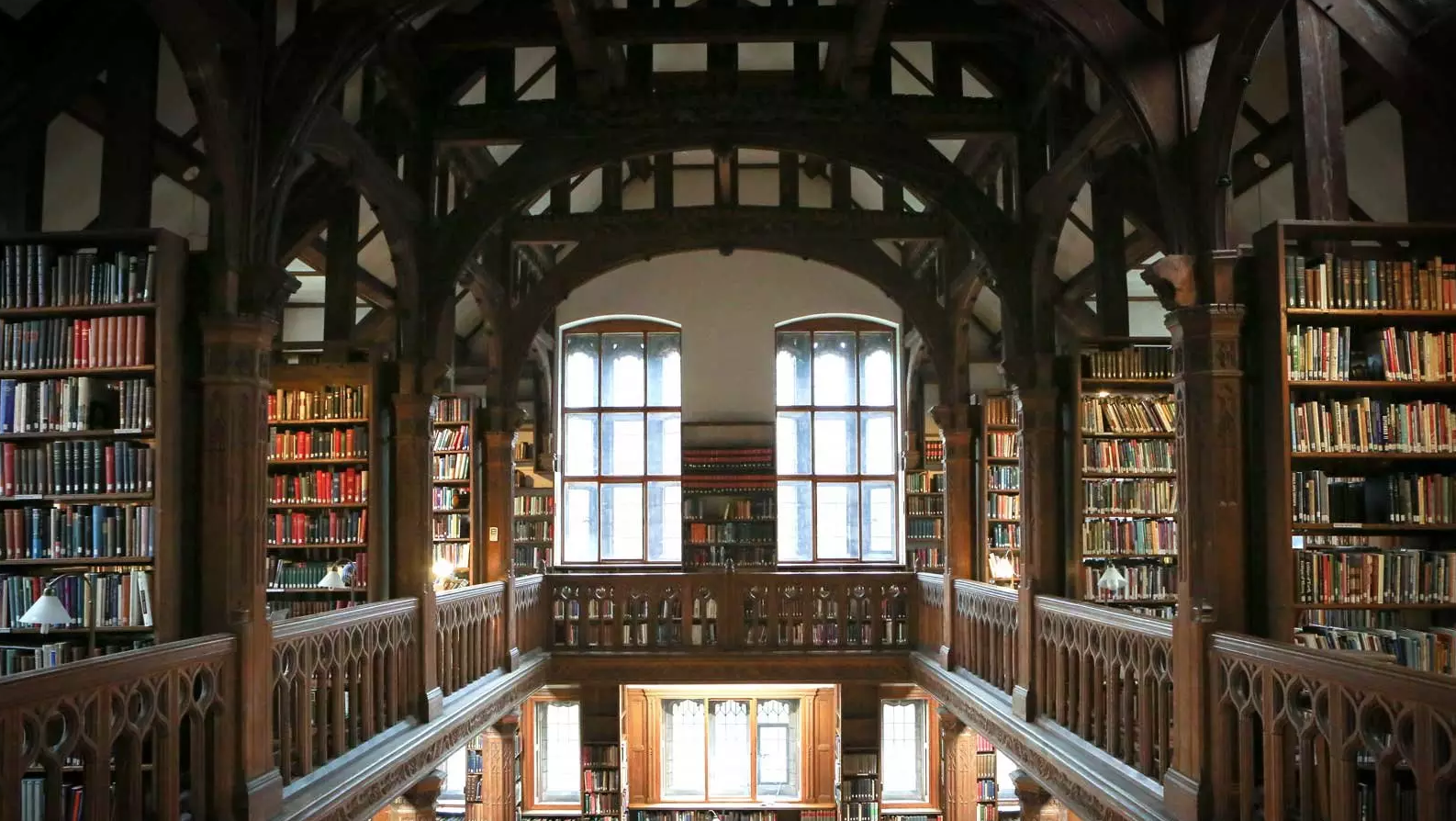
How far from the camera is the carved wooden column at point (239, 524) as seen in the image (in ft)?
17.4

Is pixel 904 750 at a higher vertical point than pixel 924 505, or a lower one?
lower

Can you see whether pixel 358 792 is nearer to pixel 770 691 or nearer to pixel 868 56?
pixel 868 56

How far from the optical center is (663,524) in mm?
16203

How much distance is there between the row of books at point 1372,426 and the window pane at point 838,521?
10902 millimetres

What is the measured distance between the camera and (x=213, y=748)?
5.12 meters

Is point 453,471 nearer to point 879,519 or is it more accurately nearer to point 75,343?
point 879,519

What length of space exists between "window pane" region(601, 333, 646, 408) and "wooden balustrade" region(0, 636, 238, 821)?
10835 mm

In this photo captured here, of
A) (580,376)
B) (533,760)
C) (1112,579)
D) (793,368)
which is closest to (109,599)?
(1112,579)

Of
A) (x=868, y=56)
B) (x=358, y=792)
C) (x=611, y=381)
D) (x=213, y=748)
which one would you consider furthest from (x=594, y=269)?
(x=213, y=748)

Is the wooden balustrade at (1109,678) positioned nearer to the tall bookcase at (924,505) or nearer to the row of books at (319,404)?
the row of books at (319,404)

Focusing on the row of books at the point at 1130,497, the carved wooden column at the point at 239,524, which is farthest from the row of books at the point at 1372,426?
the carved wooden column at the point at 239,524

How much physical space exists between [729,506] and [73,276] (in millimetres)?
10416

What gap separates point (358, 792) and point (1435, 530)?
5023 mm

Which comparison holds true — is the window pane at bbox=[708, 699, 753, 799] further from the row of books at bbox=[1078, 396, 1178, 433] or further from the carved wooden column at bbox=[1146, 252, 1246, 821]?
the carved wooden column at bbox=[1146, 252, 1246, 821]
